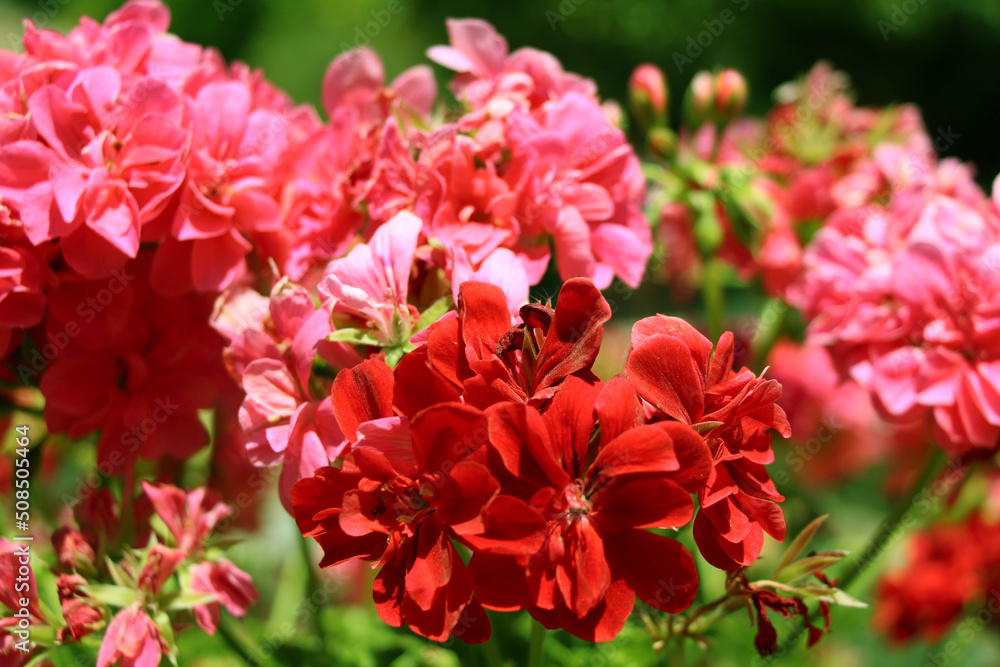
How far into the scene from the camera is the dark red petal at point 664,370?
556 mm

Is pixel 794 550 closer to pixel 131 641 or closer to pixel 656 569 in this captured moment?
pixel 656 569

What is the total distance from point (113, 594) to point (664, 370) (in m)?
0.50

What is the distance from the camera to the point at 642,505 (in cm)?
54

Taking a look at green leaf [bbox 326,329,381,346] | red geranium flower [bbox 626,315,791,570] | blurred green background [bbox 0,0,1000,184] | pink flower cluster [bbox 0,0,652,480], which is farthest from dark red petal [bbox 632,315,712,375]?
blurred green background [bbox 0,0,1000,184]

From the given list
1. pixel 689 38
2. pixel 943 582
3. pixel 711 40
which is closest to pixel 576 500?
pixel 943 582

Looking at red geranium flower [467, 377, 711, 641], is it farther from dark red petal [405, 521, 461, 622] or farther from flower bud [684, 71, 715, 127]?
flower bud [684, 71, 715, 127]

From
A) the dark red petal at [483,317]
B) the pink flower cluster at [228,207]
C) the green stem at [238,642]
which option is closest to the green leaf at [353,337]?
the pink flower cluster at [228,207]

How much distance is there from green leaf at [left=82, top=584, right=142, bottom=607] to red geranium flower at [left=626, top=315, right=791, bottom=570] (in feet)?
1.55

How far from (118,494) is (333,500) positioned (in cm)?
43

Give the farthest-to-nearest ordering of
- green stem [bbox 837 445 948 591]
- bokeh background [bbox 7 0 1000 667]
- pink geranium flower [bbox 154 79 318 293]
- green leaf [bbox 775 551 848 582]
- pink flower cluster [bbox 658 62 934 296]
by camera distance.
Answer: bokeh background [bbox 7 0 1000 667], pink flower cluster [bbox 658 62 934 296], green stem [bbox 837 445 948 591], pink geranium flower [bbox 154 79 318 293], green leaf [bbox 775 551 848 582]

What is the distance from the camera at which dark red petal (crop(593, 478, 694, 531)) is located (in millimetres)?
519

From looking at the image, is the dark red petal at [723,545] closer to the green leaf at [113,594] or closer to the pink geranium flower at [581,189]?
the pink geranium flower at [581,189]

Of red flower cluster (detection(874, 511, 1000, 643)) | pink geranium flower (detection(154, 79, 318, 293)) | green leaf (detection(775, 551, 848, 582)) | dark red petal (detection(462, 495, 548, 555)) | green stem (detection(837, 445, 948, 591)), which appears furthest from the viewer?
red flower cluster (detection(874, 511, 1000, 643))

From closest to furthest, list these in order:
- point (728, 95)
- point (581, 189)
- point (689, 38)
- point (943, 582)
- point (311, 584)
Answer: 1. point (581, 189)
2. point (311, 584)
3. point (728, 95)
4. point (943, 582)
5. point (689, 38)
